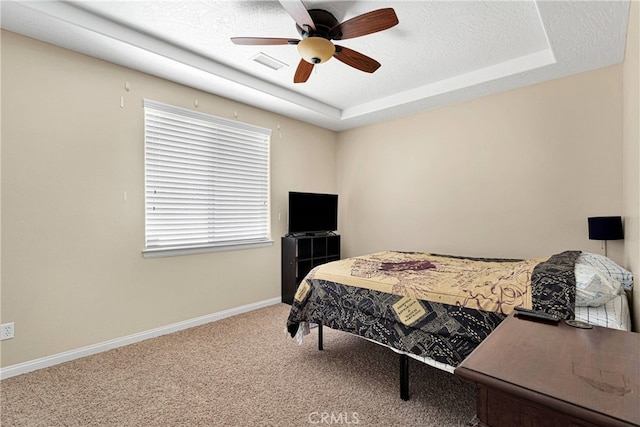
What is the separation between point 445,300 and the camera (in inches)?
76.7

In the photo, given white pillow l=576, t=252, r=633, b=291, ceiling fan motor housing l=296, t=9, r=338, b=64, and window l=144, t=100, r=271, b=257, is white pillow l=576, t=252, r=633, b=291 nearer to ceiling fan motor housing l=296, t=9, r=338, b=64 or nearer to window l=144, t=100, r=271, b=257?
ceiling fan motor housing l=296, t=9, r=338, b=64

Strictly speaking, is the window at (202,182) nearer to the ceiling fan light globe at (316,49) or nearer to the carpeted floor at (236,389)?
the carpeted floor at (236,389)

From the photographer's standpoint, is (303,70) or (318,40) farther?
(303,70)

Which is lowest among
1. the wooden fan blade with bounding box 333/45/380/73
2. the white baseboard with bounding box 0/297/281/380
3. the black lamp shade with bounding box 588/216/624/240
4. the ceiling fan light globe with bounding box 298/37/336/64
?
the white baseboard with bounding box 0/297/281/380

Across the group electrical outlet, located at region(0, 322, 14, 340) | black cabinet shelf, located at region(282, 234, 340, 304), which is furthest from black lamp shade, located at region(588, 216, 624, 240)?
electrical outlet, located at region(0, 322, 14, 340)

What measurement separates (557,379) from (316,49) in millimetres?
2286

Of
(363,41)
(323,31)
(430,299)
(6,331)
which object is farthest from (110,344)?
(363,41)

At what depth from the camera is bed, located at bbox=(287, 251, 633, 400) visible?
1.59m

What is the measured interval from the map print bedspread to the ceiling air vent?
6.77 ft

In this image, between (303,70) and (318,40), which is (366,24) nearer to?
(318,40)

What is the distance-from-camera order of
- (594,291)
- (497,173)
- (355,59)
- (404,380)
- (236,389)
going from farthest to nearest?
(497,173) < (355,59) < (236,389) < (404,380) < (594,291)

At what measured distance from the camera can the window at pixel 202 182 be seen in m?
3.14

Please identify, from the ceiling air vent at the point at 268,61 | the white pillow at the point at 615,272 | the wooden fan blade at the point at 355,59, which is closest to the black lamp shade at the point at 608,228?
the white pillow at the point at 615,272

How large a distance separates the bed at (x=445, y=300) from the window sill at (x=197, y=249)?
142 cm
